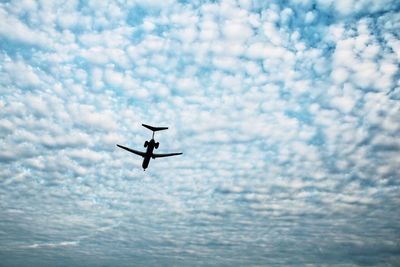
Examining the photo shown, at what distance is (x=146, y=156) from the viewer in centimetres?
6738

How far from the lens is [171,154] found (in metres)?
69.0

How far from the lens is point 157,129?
66125 millimetres

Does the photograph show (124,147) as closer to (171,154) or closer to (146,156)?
(146,156)

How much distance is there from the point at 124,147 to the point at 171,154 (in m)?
8.31

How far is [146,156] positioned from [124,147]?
13.3ft

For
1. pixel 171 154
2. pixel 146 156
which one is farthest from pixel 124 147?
pixel 171 154

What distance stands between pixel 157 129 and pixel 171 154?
18.6 feet

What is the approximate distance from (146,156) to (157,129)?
522cm

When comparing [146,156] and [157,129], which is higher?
[157,129]

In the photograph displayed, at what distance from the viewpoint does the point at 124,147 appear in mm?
66562
